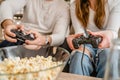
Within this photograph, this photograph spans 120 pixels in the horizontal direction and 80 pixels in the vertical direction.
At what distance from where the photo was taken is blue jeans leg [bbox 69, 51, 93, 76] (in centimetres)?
110

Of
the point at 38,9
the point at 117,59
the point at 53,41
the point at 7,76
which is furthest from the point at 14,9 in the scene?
the point at 117,59

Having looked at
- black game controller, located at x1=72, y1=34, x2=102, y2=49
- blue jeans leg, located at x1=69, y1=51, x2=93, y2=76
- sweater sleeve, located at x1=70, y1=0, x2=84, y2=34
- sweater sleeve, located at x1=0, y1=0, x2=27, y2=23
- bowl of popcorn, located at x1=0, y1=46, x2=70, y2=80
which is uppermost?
sweater sleeve, located at x1=0, y1=0, x2=27, y2=23

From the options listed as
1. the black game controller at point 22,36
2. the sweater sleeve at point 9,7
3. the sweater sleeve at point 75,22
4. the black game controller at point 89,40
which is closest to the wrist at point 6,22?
the sweater sleeve at point 9,7

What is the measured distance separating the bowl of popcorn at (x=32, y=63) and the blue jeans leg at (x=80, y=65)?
0.30 m

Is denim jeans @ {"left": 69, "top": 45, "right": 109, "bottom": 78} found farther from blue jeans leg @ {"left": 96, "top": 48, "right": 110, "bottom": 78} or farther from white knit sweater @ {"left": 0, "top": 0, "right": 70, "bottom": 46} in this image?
white knit sweater @ {"left": 0, "top": 0, "right": 70, "bottom": 46}

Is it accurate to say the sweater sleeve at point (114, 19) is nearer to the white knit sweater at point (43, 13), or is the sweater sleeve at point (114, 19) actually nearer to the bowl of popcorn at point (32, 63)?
the white knit sweater at point (43, 13)

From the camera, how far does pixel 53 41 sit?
1.33m

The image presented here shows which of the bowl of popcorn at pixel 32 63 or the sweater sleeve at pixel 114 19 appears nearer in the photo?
the bowl of popcorn at pixel 32 63

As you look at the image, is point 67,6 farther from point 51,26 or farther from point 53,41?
point 53,41

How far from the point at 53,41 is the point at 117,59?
0.89 meters

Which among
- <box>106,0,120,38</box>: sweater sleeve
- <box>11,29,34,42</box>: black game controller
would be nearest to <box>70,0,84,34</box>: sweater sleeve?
<box>106,0,120,38</box>: sweater sleeve

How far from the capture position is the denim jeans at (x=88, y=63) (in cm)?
109

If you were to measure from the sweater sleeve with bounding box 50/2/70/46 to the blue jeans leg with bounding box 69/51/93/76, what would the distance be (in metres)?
0.24

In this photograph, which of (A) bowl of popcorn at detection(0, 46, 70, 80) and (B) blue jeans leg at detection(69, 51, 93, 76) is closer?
(A) bowl of popcorn at detection(0, 46, 70, 80)
